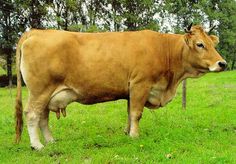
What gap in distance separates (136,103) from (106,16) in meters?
42.6

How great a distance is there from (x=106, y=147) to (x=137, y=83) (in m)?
1.77

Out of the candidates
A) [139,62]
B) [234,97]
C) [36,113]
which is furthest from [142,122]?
[234,97]

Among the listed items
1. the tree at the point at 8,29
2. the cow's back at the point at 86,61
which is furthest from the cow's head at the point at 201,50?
the tree at the point at 8,29

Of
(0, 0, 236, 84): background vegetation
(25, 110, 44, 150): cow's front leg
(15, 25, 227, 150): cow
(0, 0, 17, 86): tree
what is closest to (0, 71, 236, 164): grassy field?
(25, 110, 44, 150): cow's front leg

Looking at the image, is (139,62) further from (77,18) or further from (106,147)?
(77,18)

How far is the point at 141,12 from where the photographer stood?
5072 cm

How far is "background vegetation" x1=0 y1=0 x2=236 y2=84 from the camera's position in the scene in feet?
129

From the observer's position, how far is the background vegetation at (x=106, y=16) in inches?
1547

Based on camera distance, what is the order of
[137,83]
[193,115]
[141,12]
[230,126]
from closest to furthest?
[137,83] → [230,126] → [193,115] → [141,12]

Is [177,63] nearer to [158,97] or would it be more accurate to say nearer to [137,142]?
[158,97]

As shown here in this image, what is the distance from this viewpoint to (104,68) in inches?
395

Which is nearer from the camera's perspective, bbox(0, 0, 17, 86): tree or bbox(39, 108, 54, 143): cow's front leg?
bbox(39, 108, 54, 143): cow's front leg

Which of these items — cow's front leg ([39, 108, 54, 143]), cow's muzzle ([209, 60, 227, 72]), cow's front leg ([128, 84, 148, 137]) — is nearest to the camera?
cow's muzzle ([209, 60, 227, 72])

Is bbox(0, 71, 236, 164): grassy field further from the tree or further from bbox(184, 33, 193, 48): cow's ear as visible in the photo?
the tree
